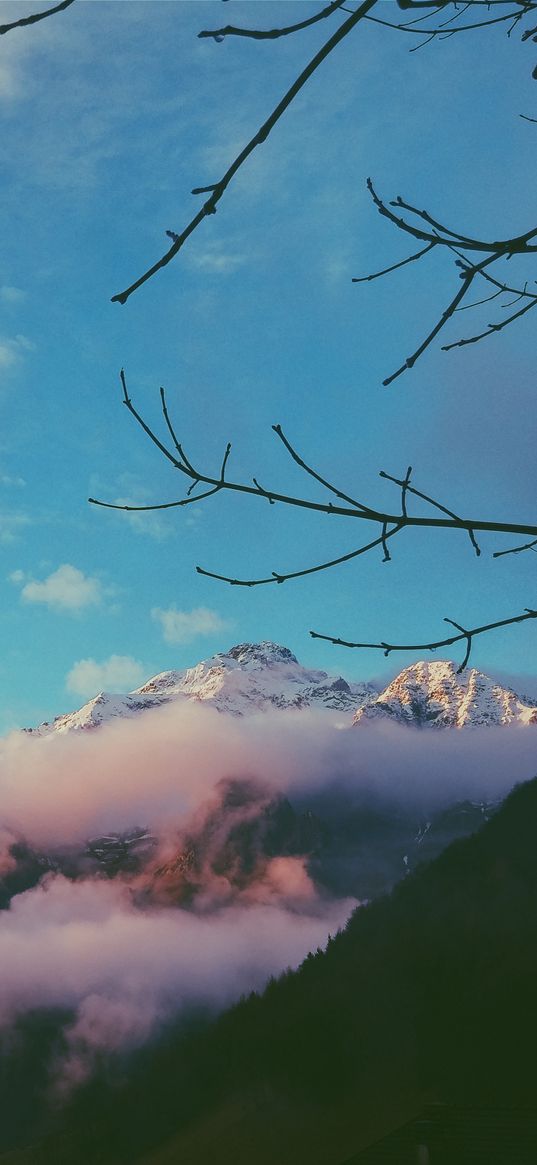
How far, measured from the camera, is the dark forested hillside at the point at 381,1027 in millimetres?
101688

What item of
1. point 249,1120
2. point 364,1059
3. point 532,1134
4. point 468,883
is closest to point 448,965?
point 364,1059

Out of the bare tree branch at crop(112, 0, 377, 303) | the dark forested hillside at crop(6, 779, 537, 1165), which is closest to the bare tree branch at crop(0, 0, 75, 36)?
the bare tree branch at crop(112, 0, 377, 303)

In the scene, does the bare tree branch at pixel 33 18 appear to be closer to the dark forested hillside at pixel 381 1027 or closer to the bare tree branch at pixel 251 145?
the bare tree branch at pixel 251 145

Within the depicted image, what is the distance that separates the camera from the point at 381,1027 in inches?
4715

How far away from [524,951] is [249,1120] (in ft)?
154

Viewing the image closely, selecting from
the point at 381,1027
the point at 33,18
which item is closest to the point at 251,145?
the point at 33,18

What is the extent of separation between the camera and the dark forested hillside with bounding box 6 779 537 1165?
10169 cm

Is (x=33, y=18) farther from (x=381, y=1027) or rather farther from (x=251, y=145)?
(x=381, y=1027)

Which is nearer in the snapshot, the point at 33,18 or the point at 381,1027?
the point at 33,18

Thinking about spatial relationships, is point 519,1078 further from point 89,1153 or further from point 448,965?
point 89,1153

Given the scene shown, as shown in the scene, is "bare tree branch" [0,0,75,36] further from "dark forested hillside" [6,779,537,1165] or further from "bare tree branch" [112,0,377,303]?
"dark forested hillside" [6,779,537,1165]

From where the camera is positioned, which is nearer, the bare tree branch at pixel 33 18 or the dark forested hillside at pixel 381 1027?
the bare tree branch at pixel 33 18

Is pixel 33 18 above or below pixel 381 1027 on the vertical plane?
below

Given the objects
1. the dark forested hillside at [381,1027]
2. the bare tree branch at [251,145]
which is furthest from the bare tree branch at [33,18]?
the dark forested hillside at [381,1027]
